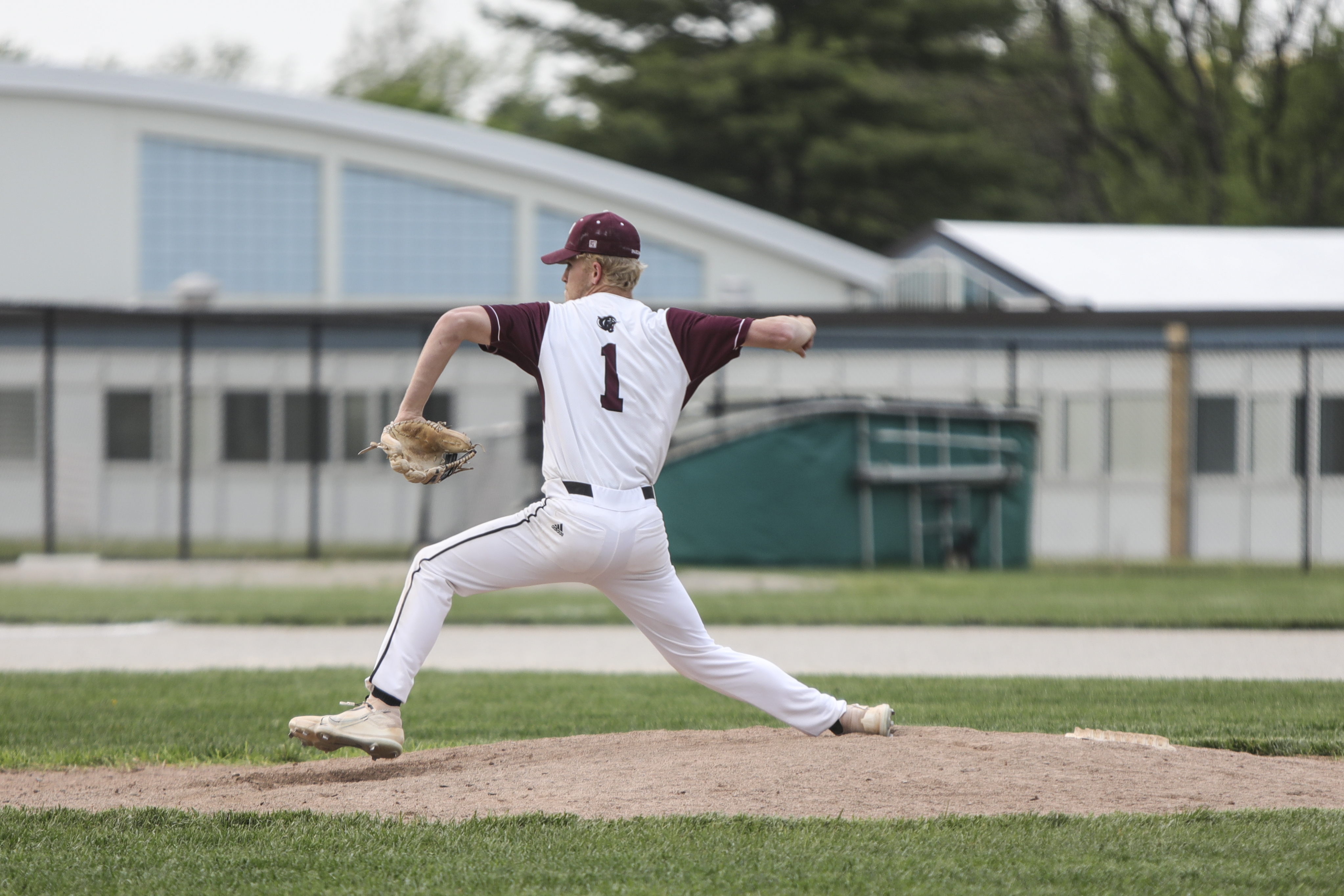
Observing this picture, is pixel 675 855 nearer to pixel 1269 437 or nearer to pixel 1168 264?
pixel 1269 437

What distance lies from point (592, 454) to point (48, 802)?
2234mm

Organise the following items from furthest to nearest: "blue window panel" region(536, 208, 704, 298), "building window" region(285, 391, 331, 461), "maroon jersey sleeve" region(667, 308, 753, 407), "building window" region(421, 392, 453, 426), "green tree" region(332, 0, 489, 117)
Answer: "green tree" region(332, 0, 489, 117)
"blue window panel" region(536, 208, 704, 298)
"building window" region(285, 391, 331, 461)
"building window" region(421, 392, 453, 426)
"maroon jersey sleeve" region(667, 308, 753, 407)

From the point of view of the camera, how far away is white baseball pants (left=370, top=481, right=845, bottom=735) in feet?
15.7

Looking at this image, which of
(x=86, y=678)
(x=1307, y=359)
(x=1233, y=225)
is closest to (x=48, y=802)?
(x=86, y=678)

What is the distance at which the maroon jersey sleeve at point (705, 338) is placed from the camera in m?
4.93

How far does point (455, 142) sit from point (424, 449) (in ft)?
66.1

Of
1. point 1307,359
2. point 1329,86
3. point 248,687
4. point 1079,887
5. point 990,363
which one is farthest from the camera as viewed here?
point 1329,86

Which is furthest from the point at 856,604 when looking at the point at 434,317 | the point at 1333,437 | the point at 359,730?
the point at 1333,437

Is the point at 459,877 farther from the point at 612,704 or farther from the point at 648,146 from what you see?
the point at 648,146

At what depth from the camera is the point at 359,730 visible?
482 centimetres

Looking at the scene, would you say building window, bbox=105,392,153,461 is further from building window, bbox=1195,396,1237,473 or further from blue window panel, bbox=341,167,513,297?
building window, bbox=1195,396,1237,473

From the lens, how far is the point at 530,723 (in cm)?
661

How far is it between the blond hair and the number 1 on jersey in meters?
0.29

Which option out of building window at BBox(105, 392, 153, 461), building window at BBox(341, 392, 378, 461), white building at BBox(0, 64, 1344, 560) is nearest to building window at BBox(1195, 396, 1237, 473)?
white building at BBox(0, 64, 1344, 560)
